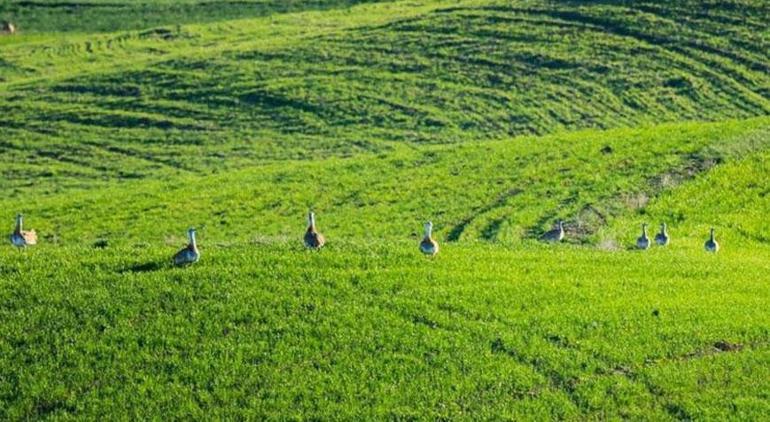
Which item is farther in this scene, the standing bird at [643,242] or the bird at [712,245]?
the bird at [712,245]

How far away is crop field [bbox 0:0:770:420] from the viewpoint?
2364 centimetres

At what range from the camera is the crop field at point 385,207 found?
77.6 feet

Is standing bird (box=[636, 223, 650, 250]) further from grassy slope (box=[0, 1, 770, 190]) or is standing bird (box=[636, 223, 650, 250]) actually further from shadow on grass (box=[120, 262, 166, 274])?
grassy slope (box=[0, 1, 770, 190])

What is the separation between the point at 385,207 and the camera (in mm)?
45594

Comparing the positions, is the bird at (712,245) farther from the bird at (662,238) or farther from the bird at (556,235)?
the bird at (556,235)

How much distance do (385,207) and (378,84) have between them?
25.4m

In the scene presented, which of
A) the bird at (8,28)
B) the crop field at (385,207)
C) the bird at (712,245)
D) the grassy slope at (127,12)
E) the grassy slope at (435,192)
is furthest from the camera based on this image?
the grassy slope at (127,12)

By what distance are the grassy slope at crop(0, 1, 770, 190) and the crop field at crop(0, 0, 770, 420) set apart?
0.28 meters

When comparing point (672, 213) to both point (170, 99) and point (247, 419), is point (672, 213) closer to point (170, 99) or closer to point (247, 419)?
point (247, 419)

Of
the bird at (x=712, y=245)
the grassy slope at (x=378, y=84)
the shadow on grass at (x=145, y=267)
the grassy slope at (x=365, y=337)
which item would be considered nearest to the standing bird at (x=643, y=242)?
the bird at (x=712, y=245)

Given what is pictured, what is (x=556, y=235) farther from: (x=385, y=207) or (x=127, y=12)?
(x=127, y=12)

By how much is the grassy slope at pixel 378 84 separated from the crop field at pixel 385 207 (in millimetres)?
282

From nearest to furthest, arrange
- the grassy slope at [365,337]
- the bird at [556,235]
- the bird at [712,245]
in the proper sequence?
the grassy slope at [365,337] → the bird at [712,245] → the bird at [556,235]

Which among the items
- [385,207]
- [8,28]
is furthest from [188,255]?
[8,28]
